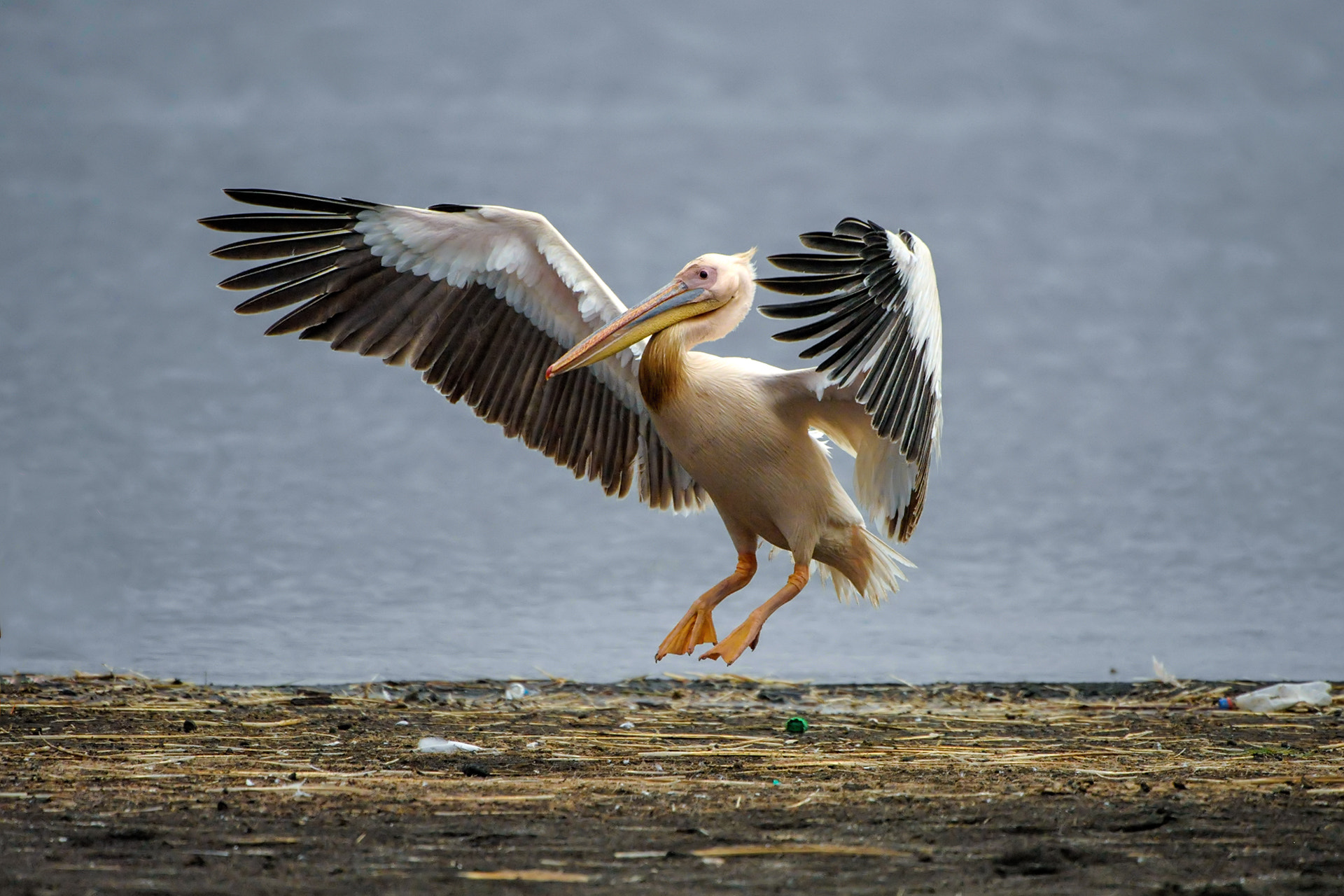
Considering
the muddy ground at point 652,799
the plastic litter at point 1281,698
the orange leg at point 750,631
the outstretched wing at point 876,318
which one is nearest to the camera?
the muddy ground at point 652,799

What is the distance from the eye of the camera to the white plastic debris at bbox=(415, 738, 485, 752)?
3.71 meters

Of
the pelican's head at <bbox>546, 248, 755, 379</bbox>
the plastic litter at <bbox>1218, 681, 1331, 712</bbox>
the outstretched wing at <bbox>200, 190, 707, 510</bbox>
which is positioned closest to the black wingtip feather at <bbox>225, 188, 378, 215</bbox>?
the outstretched wing at <bbox>200, 190, 707, 510</bbox>

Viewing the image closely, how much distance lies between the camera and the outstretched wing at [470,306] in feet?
15.7

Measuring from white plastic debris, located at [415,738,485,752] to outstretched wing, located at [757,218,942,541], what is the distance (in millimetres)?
1499

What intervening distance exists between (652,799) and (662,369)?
1781 millimetres

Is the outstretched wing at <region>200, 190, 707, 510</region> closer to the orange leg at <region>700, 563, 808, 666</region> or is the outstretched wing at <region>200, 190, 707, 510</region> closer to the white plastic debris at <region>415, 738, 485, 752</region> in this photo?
the orange leg at <region>700, 563, 808, 666</region>

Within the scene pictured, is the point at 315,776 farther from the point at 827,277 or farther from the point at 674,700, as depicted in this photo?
the point at 674,700

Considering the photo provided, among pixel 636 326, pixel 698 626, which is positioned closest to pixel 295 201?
pixel 636 326

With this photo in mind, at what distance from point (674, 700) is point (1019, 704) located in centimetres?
146

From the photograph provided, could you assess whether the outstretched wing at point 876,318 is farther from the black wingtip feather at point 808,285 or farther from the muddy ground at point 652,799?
the muddy ground at point 652,799

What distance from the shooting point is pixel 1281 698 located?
207 inches

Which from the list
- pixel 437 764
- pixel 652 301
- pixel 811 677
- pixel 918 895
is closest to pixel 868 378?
pixel 652 301

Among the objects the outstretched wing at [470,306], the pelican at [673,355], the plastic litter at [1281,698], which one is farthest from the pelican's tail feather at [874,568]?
the plastic litter at [1281,698]

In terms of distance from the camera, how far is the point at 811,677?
637 cm
